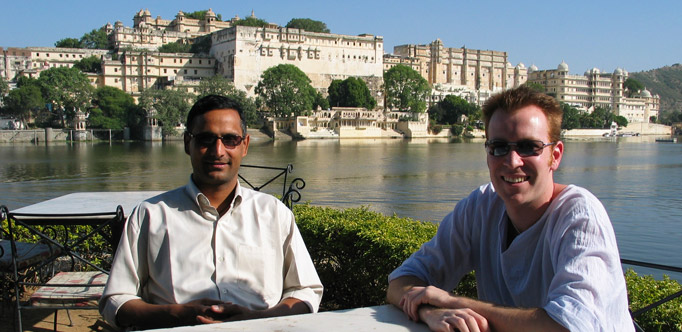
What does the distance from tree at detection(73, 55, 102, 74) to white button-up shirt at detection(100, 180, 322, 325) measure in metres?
68.7

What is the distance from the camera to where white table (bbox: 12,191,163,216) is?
3598 millimetres

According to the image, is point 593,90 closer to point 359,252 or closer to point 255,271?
point 359,252

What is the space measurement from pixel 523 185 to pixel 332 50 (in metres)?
70.5

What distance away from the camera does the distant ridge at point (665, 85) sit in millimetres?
171125

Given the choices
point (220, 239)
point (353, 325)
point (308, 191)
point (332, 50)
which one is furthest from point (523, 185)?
point (332, 50)

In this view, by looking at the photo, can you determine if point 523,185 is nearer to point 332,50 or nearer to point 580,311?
point 580,311

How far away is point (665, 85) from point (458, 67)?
129 meters

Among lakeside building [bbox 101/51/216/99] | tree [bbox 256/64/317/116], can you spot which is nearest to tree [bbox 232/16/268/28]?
lakeside building [bbox 101/51/216/99]

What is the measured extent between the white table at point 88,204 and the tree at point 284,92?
5345 centimetres

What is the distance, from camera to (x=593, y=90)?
309ft

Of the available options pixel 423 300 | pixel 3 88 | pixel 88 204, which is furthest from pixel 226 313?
pixel 3 88

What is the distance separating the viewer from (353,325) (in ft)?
5.34

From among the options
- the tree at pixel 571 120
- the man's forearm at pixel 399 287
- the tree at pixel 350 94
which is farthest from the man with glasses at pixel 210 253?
the tree at pixel 571 120

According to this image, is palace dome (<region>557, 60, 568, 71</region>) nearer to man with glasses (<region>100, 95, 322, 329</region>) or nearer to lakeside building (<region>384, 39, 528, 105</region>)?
lakeside building (<region>384, 39, 528, 105</region>)
